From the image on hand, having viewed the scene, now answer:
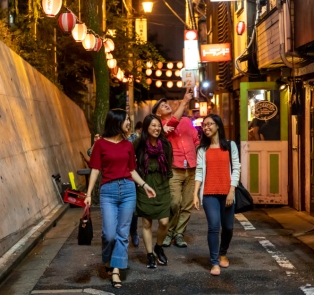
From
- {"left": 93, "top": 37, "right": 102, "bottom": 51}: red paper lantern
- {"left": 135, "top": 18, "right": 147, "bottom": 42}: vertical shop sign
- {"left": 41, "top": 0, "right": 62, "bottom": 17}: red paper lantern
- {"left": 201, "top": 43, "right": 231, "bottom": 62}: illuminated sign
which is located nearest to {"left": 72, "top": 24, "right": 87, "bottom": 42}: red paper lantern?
{"left": 93, "top": 37, "right": 102, "bottom": 51}: red paper lantern

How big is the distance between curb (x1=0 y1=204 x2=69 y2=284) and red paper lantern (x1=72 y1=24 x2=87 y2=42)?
5040 mm

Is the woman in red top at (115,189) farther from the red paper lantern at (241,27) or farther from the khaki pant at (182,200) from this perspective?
the red paper lantern at (241,27)

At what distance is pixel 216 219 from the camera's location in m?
6.11

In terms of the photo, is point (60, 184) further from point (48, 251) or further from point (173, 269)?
point (173, 269)

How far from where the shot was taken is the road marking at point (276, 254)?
21.3ft

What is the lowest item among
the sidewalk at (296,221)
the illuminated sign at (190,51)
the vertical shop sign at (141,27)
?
the sidewalk at (296,221)

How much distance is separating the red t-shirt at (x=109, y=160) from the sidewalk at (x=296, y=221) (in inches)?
140

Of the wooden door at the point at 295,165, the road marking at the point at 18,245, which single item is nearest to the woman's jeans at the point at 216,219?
the road marking at the point at 18,245

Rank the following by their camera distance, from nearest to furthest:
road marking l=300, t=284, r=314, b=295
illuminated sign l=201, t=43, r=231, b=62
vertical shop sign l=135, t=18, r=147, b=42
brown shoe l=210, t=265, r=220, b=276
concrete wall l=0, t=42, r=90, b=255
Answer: road marking l=300, t=284, r=314, b=295, brown shoe l=210, t=265, r=220, b=276, concrete wall l=0, t=42, r=90, b=255, illuminated sign l=201, t=43, r=231, b=62, vertical shop sign l=135, t=18, r=147, b=42

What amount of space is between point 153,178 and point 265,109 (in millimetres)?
5976

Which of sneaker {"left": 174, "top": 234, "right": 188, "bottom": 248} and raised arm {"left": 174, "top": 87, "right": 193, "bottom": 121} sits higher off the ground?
raised arm {"left": 174, "top": 87, "right": 193, "bottom": 121}

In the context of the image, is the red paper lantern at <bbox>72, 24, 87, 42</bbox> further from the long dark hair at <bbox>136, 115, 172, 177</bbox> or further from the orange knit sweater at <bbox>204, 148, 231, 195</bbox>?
the orange knit sweater at <bbox>204, 148, 231, 195</bbox>

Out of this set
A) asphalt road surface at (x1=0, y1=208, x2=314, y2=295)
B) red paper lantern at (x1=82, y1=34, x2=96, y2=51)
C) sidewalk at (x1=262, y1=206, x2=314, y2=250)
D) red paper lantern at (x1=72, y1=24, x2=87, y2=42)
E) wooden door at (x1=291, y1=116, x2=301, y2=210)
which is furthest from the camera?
red paper lantern at (x1=82, y1=34, x2=96, y2=51)

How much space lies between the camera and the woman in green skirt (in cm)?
638
